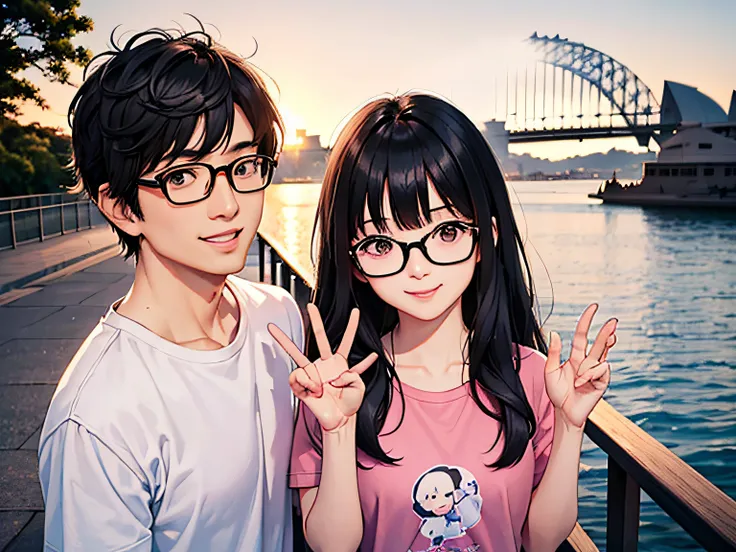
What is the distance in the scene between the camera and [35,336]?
268 inches

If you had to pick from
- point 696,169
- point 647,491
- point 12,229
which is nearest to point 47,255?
point 12,229

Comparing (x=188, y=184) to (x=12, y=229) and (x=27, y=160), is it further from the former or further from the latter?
(x=27, y=160)

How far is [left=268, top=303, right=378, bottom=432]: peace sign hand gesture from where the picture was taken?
1.32 m

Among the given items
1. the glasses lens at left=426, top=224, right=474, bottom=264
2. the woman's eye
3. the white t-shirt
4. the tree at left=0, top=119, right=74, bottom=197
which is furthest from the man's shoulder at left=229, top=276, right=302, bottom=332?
the tree at left=0, top=119, right=74, bottom=197

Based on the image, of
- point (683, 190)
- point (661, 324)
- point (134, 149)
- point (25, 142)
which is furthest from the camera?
point (683, 190)

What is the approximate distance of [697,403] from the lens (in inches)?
870

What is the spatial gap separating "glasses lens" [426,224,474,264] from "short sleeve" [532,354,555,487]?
0.37m

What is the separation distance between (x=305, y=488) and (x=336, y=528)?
0.15 metres

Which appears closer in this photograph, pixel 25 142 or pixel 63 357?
pixel 63 357

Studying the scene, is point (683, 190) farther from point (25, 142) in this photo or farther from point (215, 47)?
point (215, 47)

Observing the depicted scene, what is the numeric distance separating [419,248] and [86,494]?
751mm

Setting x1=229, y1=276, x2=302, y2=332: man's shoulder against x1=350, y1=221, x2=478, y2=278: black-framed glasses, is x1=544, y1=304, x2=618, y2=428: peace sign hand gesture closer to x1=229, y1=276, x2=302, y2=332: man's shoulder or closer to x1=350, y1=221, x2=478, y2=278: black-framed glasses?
x1=350, y1=221, x2=478, y2=278: black-framed glasses

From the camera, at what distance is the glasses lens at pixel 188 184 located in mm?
1392

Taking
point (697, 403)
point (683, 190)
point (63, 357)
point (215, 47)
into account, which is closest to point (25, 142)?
point (63, 357)
